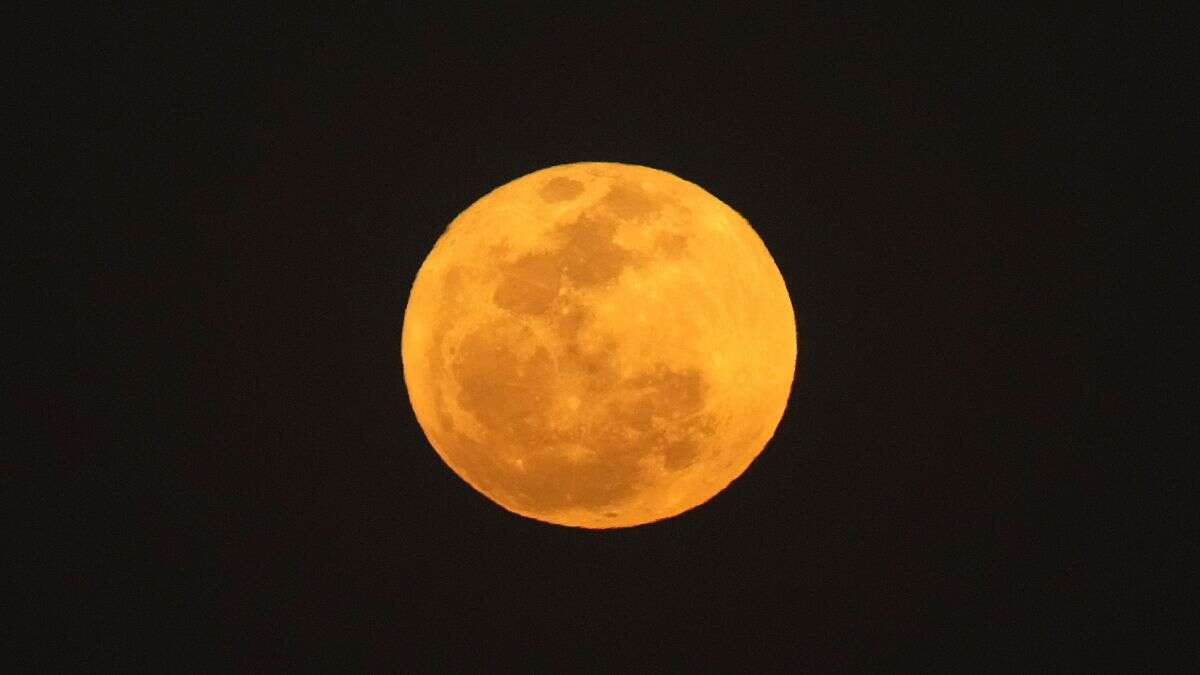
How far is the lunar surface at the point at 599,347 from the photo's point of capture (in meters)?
4.25

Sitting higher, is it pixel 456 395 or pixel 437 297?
pixel 437 297

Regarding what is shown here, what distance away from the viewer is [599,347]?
13.9 ft

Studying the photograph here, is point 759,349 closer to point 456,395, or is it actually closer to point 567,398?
point 567,398

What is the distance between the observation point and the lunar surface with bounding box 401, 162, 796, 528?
4.25 metres

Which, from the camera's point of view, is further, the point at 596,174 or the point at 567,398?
the point at 596,174

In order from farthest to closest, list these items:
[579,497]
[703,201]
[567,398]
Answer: [703,201]
[579,497]
[567,398]

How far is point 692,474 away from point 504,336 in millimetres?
1110

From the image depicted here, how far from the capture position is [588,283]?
428 centimetres

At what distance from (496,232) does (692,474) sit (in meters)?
1.46

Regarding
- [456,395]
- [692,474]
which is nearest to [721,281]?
[692,474]

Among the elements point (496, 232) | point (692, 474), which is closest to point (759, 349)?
point (692, 474)

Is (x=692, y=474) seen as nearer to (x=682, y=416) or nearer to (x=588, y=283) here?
(x=682, y=416)

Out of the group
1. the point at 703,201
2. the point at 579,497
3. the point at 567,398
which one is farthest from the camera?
the point at 703,201

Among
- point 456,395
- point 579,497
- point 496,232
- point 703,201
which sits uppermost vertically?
point 703,201
